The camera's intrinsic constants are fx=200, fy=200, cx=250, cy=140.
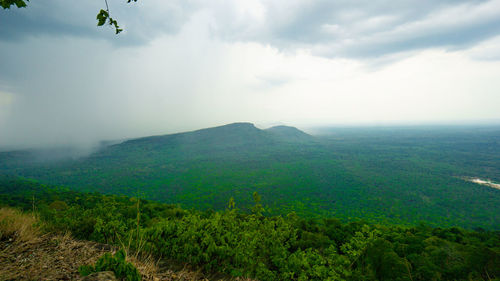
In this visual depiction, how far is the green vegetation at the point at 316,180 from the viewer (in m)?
58.6

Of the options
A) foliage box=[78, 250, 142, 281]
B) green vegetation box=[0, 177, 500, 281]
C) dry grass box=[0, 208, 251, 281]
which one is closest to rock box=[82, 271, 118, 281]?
foliage box=[78, 250, 142, 281]

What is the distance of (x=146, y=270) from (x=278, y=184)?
82875 millimetres

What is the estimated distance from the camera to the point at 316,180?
88.8 m

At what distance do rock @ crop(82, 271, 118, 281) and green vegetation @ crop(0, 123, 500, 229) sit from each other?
2959 cm

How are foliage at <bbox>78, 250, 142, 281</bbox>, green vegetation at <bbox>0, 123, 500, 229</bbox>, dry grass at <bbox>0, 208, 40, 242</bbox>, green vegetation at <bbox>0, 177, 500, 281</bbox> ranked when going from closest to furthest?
1. foliage at <bbox>78, 250, 142, 281</bbox>
2. dry grass at <bbox>0, 208, 40, 242</bbox>
3. green vegetation at <bbox>0, 177, 500, 281</bbox>
4. green vegetation at <bbox>0, 123, 500, 229</bbox>

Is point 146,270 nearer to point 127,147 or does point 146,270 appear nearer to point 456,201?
point 456,201

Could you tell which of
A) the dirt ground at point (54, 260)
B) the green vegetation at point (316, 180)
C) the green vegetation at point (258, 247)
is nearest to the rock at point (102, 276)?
the green vegetation at point (258, 247)

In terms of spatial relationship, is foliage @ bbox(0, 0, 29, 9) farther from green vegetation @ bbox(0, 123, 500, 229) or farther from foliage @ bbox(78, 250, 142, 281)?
green vegetation @ bbox(0, 123, 500, 229)

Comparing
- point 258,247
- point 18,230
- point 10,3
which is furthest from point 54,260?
point 258,247

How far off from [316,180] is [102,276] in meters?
93.3

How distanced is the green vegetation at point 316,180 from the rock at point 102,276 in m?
29.6

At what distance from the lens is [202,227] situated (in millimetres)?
5344

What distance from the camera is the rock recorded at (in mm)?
2270

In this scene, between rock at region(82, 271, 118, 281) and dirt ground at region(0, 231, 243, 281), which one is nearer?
rock at region(82, 271, 118, 281)
